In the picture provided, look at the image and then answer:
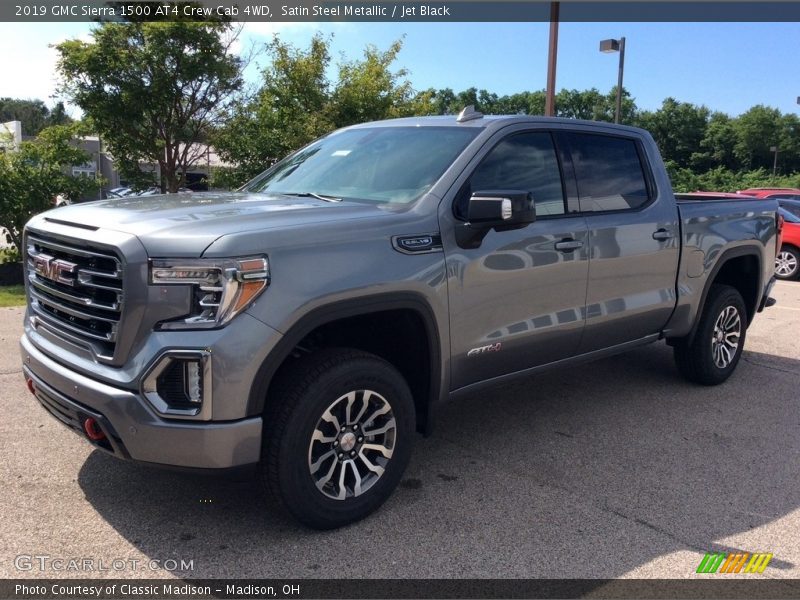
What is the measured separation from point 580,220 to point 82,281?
284 centimetres

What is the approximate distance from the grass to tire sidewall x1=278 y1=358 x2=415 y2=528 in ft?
23.7

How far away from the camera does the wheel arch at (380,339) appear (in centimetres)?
300

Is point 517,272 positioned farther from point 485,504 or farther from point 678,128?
point 678,128

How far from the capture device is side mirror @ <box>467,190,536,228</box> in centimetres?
350

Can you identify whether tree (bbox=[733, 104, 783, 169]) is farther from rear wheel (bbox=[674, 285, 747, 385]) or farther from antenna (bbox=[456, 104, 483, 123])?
antenna (bbox=[456, 104, 483, 123])

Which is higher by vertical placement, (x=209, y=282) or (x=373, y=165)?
(x=373, y=165)

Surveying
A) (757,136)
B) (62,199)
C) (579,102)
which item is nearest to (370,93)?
(62,199)

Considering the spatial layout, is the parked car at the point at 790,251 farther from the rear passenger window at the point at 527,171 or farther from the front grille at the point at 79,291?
the front grille at the point at 79,291

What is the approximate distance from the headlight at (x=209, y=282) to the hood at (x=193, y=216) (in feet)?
0.17

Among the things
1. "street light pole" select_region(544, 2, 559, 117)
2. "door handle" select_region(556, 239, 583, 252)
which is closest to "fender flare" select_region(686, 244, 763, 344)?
"door handle" select_region(556, 239, 583, 252)

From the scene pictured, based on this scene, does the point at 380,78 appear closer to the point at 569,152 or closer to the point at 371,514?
the point at 569,152

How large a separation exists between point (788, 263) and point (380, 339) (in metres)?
12.5

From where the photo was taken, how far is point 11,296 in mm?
9727

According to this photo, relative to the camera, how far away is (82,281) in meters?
3.11
